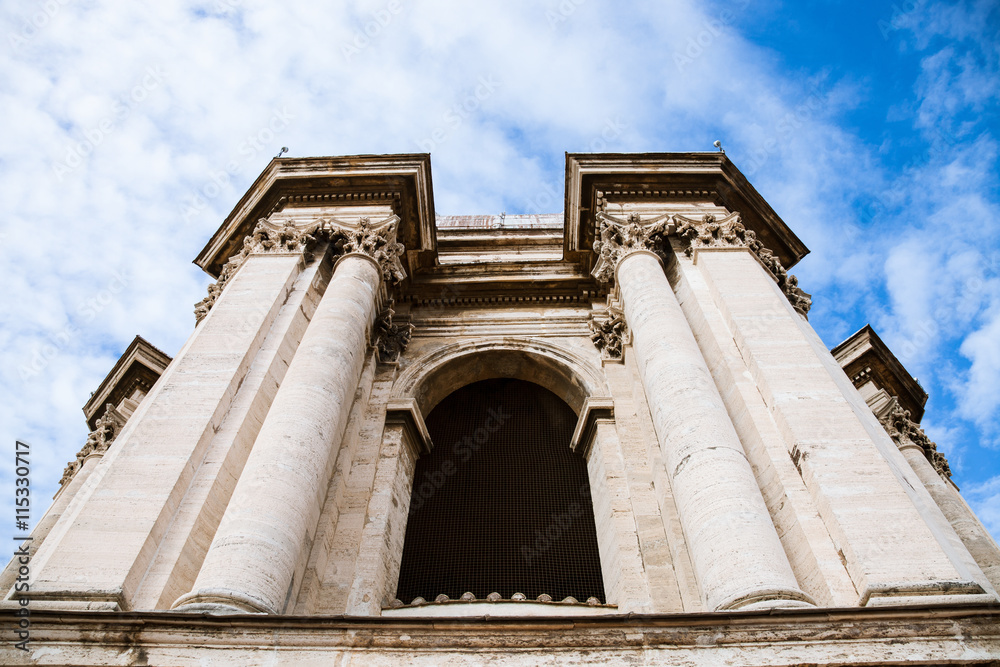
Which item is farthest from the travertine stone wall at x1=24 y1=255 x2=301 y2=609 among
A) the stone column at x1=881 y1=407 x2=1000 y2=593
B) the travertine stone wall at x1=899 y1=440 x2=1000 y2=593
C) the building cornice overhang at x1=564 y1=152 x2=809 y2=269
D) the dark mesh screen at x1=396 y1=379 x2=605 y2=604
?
the travertine stone wall at x1=899 y1=440 x2=1000 y2=593

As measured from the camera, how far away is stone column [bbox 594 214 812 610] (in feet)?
22.9

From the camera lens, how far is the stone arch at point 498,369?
45.0 feet

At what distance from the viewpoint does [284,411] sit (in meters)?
9.19

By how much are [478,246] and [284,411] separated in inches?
383

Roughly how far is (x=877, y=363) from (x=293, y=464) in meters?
14.8

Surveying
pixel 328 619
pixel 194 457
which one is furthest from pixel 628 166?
pixel 328 619

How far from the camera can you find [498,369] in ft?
48.7

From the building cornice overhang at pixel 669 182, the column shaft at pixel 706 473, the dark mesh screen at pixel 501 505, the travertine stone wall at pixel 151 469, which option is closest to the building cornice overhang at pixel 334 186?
the building cornice overhang at pixel 669 182

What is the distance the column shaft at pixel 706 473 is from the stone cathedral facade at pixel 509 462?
4cm

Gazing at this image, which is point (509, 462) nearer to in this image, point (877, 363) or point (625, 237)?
point (625, 237)

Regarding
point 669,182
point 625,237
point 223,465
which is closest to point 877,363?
point 669,182

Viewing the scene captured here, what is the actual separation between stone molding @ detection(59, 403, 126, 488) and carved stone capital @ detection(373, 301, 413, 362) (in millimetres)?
7595

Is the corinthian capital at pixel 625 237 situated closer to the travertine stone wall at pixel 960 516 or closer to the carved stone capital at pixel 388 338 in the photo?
the carved stone capital at pixel 388 338

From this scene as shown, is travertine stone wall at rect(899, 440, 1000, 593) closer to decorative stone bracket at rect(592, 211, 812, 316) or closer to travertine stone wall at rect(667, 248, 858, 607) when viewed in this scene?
decorative stone bracket at rect(592, 211, 812, 316)
